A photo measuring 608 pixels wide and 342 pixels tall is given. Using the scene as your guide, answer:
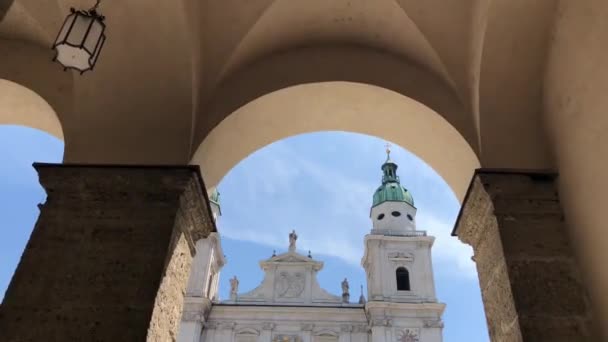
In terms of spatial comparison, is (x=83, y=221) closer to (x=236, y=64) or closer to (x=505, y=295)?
(x=236, y=64)

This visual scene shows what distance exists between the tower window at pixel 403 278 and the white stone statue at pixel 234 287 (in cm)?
1005

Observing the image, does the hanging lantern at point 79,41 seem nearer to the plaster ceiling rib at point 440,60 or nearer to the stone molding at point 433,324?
the plaster ceiling rib at point 440,60

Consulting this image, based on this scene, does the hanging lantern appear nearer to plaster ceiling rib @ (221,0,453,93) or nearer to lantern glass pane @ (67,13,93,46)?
lantern glass pane @ (67,13,93,46)

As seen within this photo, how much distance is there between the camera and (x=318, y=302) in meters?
29.0

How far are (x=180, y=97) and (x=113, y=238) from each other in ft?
4.85

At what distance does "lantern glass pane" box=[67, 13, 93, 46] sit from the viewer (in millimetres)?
3109

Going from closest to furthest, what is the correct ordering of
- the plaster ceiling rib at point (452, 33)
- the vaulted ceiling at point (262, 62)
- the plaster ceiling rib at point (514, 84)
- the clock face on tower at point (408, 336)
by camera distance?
the plaster ceiling rib at point (514, 84), the vaulted ceiling at point (262, 62), the plaster ceiling rib at point (452, 33), the clock face on tower at point (408, 336)

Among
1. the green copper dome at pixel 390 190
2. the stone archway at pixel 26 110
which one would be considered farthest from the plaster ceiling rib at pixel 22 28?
the green copper dome at pixel 390 190

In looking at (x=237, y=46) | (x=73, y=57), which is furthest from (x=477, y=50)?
(x=73, y=57)

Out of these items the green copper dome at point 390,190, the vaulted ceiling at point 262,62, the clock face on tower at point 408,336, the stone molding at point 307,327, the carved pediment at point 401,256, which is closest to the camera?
the vaulted ceiling at point 262,62

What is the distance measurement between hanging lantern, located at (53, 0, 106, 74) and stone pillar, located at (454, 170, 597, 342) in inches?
120

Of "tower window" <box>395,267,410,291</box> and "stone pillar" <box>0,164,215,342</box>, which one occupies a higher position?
"tower window" <box>395,267,410,291</box>

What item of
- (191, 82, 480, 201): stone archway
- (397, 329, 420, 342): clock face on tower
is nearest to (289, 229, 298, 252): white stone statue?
(397, 329, 420, 342): clock face on tower

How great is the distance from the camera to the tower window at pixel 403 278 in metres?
29.4
